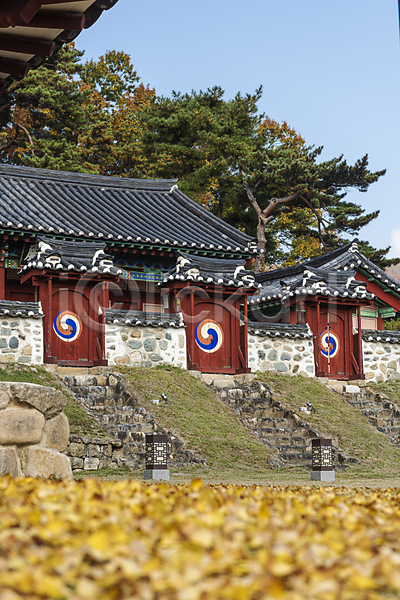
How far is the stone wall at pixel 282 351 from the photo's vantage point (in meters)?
19.1

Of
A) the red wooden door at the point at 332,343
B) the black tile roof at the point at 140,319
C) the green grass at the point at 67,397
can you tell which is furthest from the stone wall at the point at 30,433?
the red wooden door at the point at 332,343

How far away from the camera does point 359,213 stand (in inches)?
1231

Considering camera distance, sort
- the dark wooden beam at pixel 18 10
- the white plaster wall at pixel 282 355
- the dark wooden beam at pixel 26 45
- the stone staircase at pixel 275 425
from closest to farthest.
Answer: the dark wooden beam at pixel 18 10, the dark wooden beam at pixel 26 45, the stone staircase at pixel 275 425, the white plaster wall at pixel 282 355

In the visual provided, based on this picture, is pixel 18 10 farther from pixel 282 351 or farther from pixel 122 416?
pixel 282 351

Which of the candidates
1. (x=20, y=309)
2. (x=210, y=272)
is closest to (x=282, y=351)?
(x=210, y=272)

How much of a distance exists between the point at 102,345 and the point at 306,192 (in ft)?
55.7

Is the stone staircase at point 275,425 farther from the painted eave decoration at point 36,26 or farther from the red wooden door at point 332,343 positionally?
the painted eave decoration at point 36,26

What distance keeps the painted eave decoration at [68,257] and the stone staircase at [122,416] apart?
9.40ft

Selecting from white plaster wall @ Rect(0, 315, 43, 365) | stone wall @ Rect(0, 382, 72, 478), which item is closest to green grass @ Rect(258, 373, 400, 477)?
white plaster wall @ Rect(0, 315, 43, 365)

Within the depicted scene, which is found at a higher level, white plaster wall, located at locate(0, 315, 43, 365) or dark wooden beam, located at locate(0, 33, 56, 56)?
dark wooden beam, located at locate(0, 33, 56, 56)

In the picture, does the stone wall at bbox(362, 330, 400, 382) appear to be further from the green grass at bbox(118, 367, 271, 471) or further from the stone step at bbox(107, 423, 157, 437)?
the stone step at bbox(107, 423, 157, 437)

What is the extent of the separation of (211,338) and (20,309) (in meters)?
5.49

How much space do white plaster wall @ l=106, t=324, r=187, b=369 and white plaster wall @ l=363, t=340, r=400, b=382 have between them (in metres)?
6.53

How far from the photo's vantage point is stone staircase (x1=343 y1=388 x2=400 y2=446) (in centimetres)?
1616
